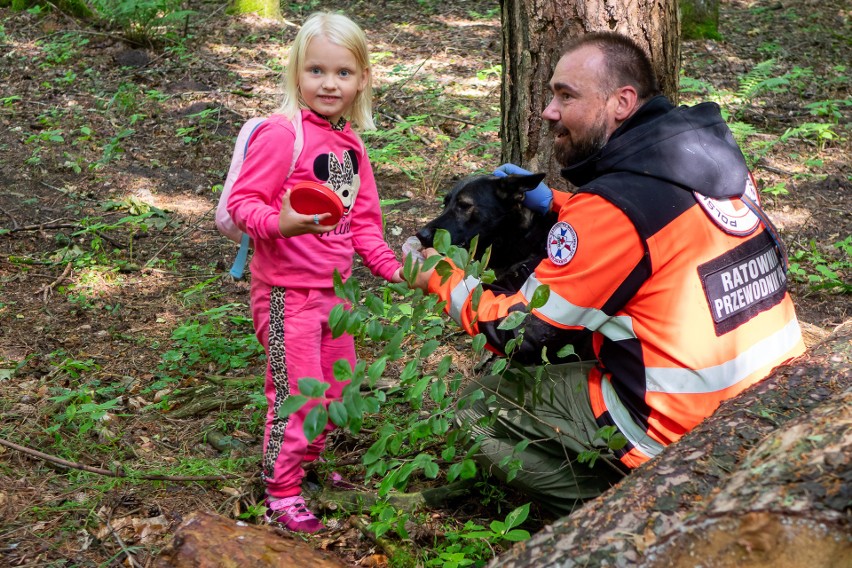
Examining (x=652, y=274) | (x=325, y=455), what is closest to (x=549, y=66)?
(x=652, y=274)

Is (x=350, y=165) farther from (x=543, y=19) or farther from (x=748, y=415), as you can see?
(x=748, y=415)

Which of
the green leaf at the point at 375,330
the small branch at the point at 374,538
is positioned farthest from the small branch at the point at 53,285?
the green leaf at the point at 375,330

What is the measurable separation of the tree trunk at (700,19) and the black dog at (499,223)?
808 cm

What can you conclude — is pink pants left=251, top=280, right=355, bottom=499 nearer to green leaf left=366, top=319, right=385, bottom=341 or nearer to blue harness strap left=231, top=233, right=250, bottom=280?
blue harness strap left=231, top=233, right=250, bottom=280

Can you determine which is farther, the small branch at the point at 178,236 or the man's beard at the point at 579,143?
the small branch at the point at 178,236

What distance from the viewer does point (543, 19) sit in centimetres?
385

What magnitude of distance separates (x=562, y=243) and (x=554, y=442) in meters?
0.91

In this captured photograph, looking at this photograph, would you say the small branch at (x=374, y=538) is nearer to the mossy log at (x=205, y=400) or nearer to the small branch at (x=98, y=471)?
the small branch at (x=98, y=471)

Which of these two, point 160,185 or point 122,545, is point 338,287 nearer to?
point 122,545

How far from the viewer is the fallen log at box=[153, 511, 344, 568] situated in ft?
7.77

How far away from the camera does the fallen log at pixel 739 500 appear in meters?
1.67

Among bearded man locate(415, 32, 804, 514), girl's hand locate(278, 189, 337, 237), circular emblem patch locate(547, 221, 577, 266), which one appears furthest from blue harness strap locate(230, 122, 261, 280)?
circular emblem patch locate(547, 221, 577, 266)

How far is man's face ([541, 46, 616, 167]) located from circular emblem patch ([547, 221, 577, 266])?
1.88 ft

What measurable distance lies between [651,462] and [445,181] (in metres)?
4.88
